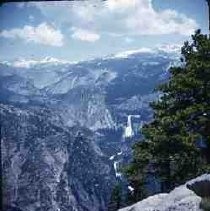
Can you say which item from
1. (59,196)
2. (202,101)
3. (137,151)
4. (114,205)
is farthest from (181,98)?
(59,196)

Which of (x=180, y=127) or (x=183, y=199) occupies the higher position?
(x=180, y=127)

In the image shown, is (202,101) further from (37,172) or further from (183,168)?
(37,172)

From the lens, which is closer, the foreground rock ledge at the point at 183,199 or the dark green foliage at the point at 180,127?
the foreground rock ledge at the point at 183,199

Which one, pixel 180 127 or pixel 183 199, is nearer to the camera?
pixel 183 199
